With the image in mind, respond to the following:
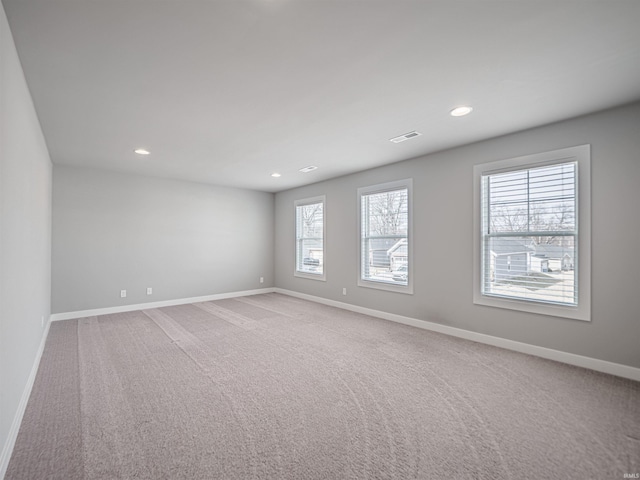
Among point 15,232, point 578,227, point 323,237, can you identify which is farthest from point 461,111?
point 15,232

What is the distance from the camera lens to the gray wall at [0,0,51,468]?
1661 mm

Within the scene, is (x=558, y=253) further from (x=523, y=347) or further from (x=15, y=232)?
(x=15, y=232)

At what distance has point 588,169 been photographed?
291 cm

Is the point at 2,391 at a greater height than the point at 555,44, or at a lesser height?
lesser

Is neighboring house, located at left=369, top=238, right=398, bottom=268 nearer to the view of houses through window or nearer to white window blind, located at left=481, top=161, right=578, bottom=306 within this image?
the view of houses through window

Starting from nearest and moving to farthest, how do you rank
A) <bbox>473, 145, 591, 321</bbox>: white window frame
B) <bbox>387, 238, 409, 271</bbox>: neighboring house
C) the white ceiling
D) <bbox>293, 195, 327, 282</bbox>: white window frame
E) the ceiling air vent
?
the white ceiling, <bbox>473, 145, 591, 321</bbox>: white window frame, the ceiling air vent, <bbox>387, 238, 409, 271</bbox>: neighboring house, <bbox>293, 195, 327, 282</bbox>: white window frame

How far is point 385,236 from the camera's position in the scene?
4.82 m

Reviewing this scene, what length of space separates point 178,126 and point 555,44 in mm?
3307

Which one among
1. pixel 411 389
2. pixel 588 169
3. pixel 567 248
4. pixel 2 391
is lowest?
pixel 411 389

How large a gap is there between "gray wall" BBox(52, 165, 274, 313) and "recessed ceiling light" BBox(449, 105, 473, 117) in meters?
4.99

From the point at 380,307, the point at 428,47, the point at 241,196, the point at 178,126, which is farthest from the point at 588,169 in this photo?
the point at 241,196

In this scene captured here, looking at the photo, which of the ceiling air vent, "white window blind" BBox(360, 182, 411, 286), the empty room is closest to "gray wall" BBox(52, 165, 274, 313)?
the empty room

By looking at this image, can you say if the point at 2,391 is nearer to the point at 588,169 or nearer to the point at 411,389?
the point at 411,389

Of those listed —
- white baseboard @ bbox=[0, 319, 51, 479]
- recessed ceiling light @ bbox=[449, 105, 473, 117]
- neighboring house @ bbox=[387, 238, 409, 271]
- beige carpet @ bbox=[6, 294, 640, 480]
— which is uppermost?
recessed ceiling light @ bbox=[449, 105, 473, 117]
